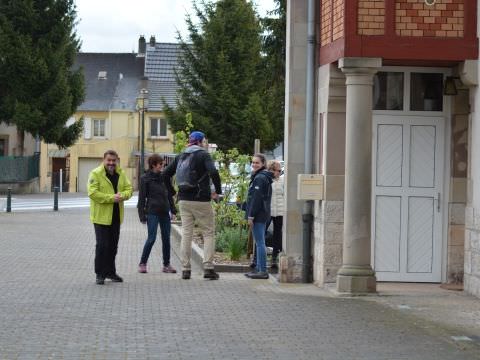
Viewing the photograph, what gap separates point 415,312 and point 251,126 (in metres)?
31.5

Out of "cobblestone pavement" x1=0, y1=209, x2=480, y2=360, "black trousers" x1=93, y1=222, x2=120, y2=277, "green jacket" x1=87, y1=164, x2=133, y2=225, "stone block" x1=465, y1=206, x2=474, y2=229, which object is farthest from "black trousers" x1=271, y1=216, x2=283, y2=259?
"stone block" x1=465, y1=206, x2=474, y2=229

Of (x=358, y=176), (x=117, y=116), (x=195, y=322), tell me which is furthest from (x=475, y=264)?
(x=117, y=116)

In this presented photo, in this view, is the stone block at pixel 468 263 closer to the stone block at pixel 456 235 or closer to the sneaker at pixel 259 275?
the stone block at pixel 456 235

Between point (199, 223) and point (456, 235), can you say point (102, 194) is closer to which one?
point (199, 223)

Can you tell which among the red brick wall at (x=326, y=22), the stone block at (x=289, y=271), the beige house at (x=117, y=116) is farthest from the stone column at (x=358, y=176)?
the beige house at (x=117, y=116)

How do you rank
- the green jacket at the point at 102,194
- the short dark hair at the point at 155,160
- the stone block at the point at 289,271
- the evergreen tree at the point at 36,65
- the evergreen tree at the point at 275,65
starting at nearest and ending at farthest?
the green jacket at the point at 102,194
the stone block at the point at 289,271
the short dark hair at the point at 155,160
the evergreen tree at the point at 275,65
the evergreen tree at the point at 36,65

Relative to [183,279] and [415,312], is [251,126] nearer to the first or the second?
[183,279]

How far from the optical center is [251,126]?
43.1 meters

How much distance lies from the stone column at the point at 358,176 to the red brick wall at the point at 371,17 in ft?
1.16

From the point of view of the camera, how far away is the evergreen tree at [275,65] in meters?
42.2

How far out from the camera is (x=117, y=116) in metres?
82.4

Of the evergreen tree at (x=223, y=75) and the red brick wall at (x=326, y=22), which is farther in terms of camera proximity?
the evergreen tree at (x=223, y=75)

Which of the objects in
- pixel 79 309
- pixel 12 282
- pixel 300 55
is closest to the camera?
pixel 79 309

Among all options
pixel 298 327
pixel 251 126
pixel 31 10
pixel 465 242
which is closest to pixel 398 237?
pixel 465 242
